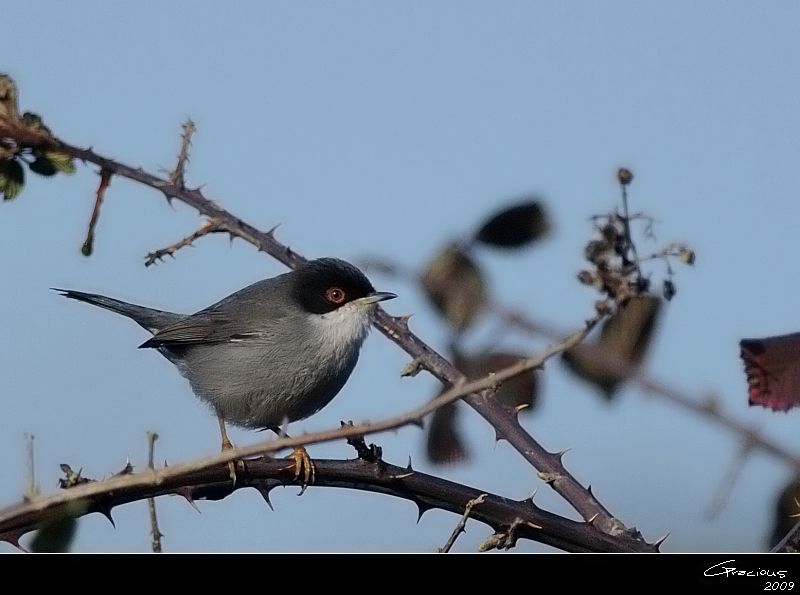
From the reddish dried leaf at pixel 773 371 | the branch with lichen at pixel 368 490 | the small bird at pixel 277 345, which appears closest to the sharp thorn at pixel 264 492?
the branch with lichen at pixel 368 490

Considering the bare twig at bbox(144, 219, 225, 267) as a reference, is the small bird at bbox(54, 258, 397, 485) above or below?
above

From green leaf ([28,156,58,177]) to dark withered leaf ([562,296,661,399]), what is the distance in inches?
47.4

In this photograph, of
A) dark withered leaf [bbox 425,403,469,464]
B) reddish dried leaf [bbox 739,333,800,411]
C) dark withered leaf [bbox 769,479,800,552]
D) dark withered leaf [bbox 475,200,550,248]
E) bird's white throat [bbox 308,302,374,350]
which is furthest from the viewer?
bird's white throat [bbox 308,302,374,350]

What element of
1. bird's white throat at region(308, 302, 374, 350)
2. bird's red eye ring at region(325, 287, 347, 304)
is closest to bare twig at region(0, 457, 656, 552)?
bird's white throat at region(308, 302, 374, 350)

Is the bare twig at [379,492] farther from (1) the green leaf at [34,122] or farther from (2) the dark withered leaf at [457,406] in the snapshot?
(1) the green leaf at [34,122]

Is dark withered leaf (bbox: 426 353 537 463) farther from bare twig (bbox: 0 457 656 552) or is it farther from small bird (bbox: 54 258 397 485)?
small bird (bbox: 54 258 397 485)

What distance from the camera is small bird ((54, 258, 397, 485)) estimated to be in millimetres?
5598

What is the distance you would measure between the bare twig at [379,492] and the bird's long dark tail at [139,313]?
14.8 feet

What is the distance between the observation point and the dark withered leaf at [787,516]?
5.59 feet

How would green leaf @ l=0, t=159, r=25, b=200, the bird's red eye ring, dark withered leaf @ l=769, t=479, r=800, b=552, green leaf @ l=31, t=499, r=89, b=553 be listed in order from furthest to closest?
the bird's red eye ring
green leaf @ l=0, t=159, r=25, b=200
dark withered leaf @ l=769, t=479, r=800, b=552
green leaf @ l=31, t=499, r=89, b=553
